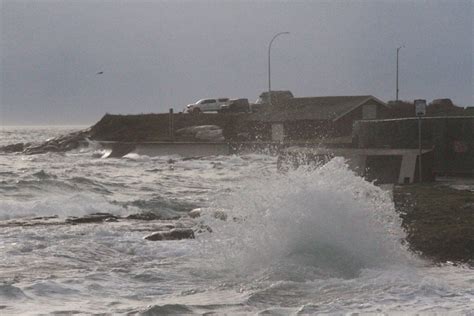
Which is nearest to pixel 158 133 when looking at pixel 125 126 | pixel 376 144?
pixel 125 126

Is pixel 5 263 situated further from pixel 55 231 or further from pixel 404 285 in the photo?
pixel 404 285

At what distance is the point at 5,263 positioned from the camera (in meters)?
11.2

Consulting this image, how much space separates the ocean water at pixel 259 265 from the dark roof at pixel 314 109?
1639 inches

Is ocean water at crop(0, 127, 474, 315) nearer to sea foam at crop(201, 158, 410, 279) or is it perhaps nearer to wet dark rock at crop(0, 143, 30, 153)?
sea foam at crop(201, 158, 410, 279)

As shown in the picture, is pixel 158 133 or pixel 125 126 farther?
pixel 125 126

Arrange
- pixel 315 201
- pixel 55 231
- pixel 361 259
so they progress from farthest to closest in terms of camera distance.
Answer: pixel 55 231 → pixel 315 201 → pixel 361 259

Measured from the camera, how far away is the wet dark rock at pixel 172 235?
13.7 m

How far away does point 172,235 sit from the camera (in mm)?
13898

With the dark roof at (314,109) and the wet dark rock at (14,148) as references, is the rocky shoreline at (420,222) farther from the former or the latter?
the wet dark rock at (14,148)

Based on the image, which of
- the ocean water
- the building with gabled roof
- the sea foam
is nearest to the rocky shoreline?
the ocean water

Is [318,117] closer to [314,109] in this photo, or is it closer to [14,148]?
[314,109]

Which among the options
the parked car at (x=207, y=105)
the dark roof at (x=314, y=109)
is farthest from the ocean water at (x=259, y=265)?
the parked car at (x=207, y=105)

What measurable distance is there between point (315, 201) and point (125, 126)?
61.2m

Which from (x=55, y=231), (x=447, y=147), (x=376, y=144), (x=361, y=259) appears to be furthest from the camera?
(x=376, y=144)
